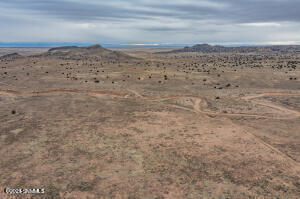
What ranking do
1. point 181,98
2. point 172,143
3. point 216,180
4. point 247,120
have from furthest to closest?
point 181,98 < point 247,120 < point 172,143 < point 216,180

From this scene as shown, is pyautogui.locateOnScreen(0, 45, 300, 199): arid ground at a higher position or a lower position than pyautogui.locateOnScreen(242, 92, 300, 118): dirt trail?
lower

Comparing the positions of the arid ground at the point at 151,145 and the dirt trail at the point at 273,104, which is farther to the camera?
the dirt trail at the point at 273,104

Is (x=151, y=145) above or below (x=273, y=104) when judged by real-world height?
below

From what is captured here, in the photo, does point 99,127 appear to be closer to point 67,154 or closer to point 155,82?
point 67,154

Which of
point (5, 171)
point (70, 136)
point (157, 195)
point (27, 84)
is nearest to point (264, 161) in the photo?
point (157, 195)

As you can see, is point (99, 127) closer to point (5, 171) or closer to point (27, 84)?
point (5, 171)

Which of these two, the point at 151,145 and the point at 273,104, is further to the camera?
the point at 273,104

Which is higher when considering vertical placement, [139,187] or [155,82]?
[155,82]

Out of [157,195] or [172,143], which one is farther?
[172,143]

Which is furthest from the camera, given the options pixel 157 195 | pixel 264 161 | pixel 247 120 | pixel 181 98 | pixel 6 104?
pixel 181 98

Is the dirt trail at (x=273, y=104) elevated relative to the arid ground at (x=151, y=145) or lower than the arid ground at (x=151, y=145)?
elevated

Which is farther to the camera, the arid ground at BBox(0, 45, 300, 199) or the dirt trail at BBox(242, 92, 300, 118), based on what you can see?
the dirt trail at BBox(242, 92, 300, 118)
